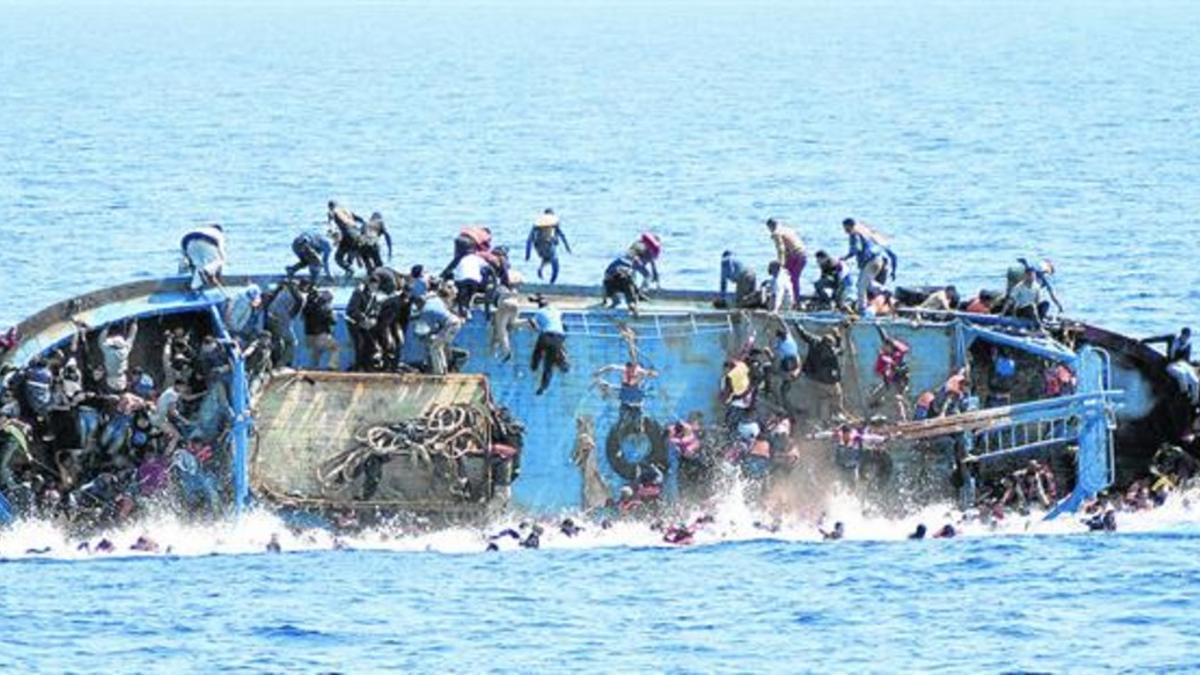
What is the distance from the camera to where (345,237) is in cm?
8700

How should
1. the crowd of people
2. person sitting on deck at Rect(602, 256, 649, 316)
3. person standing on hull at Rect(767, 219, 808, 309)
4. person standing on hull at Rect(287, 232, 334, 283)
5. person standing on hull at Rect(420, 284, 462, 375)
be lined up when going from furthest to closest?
person standing on hull at Rect(767, 219, 808, 309), person sitting on deck at Rect(602, 256, 649, 316), person standing on hull at Rect(287, 232, 334, 283), person standing on hull at Rect(420, 284, 462, 375), the crowd of people

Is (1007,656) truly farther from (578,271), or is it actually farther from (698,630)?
(578,271)

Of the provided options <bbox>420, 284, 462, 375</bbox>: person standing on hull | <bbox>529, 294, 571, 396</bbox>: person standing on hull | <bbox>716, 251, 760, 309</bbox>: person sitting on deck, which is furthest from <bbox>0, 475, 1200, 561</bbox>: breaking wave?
<bbox>716, 251, 760, 309</bbox>: person sitting on deck

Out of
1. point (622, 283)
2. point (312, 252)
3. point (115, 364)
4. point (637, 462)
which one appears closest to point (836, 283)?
point (622, 283)

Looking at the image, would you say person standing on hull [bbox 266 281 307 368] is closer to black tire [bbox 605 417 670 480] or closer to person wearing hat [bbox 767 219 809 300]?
black tire [bbox 605 417 670 480]

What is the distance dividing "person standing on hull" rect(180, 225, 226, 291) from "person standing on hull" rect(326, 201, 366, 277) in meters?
3.06

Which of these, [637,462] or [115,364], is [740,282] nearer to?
[637,462]

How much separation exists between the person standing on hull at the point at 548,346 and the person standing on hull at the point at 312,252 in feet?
18.6

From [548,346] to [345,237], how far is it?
636 centimetres

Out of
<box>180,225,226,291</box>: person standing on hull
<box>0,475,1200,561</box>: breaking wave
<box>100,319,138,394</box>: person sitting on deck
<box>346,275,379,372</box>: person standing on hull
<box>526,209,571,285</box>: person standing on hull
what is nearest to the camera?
<box>0,475,1200,561</box>: breaking wave

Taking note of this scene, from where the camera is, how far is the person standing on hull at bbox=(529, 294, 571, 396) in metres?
84.6

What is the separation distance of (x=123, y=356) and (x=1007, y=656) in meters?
22.9

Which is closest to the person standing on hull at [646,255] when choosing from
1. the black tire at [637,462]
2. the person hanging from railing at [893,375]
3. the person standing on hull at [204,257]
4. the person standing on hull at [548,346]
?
the person standing on hull at [548,346]

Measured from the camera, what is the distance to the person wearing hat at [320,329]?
84.3 meters
